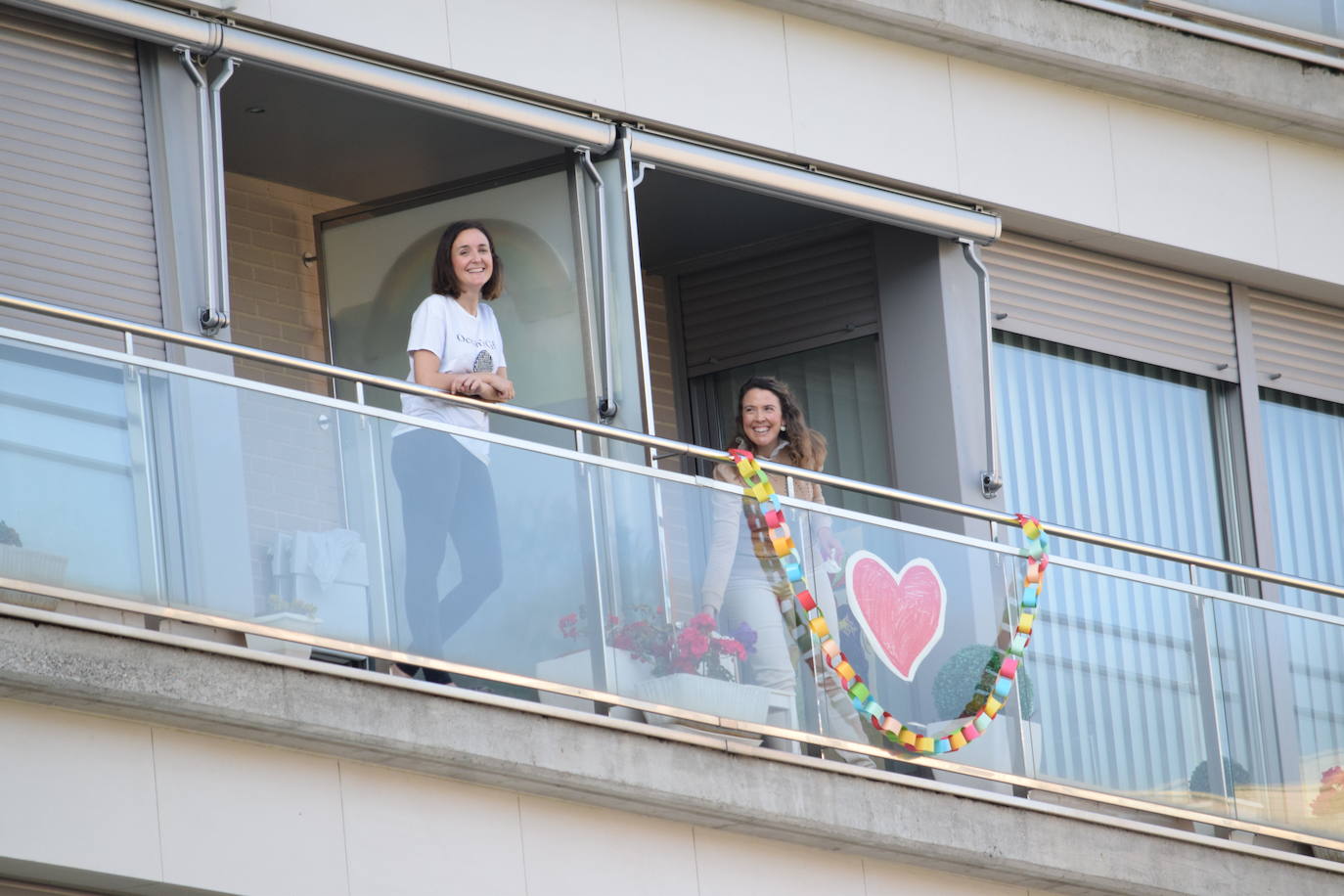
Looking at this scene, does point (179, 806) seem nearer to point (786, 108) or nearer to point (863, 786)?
point (863, 786)

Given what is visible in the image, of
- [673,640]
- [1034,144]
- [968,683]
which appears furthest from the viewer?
[1034,144]

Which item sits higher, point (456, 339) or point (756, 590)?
point (456, 339)

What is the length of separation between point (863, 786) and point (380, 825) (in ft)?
7.59

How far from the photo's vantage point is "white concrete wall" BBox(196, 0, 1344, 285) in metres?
13.2

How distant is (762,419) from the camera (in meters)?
12.5

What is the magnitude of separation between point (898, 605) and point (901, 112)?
388cm

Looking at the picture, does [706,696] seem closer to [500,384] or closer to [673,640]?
[673,640]

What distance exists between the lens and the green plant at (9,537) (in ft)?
30.4


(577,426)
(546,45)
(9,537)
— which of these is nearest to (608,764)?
(577,426)

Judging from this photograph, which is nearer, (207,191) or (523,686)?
(523,686)

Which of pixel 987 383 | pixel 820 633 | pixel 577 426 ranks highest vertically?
pixel 987 383

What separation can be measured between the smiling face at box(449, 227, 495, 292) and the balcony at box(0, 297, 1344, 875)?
88cm

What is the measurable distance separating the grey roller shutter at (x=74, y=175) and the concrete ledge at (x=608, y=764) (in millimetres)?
2382

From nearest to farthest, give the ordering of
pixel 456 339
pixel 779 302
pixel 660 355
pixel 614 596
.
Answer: pixel 614 596, pixel 456 339, pixel 779 302, pixel 660 355
